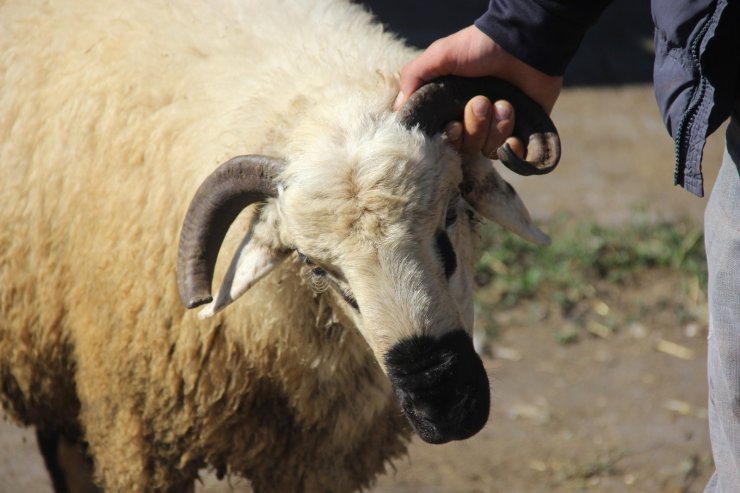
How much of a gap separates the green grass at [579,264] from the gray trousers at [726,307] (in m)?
2.87

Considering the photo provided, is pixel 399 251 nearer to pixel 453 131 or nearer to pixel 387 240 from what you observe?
pixel 387 240

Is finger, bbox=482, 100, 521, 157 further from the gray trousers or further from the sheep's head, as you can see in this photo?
the gray trousers

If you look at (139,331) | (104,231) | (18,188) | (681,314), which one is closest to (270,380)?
(139,331)

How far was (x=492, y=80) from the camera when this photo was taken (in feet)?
8.57

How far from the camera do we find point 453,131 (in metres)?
2.62

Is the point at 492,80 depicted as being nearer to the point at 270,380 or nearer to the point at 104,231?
the point at 270,380

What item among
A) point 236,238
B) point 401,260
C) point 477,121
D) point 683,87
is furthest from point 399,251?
point 683,87

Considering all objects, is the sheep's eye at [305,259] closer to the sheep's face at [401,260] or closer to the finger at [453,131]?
the sheep's face at [401,260]

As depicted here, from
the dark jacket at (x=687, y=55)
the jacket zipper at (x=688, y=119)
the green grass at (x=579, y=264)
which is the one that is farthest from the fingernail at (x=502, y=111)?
the green grass at (x=579, y=264)

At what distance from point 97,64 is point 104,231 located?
0.60 m

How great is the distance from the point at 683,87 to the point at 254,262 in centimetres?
125

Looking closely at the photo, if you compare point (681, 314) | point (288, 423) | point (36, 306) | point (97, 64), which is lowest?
point (681, 314)

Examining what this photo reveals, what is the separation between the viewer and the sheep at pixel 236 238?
8.18 feet

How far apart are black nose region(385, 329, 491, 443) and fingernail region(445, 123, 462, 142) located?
54cm
